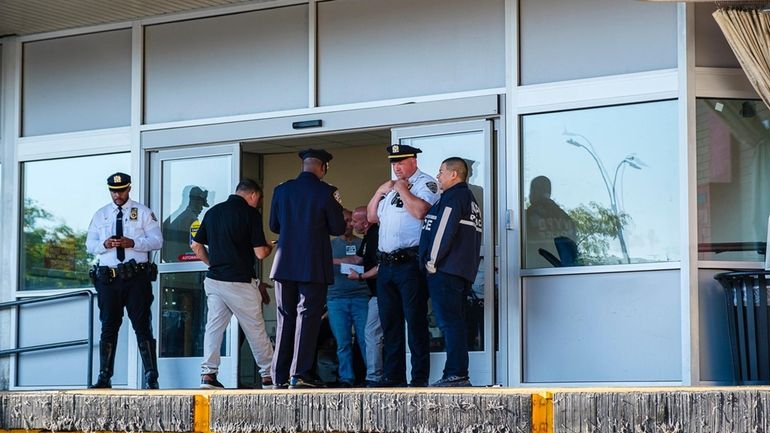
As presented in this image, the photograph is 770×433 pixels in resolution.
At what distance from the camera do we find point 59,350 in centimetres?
1159

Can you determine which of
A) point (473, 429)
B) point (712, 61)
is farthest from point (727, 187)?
point (473, 429)

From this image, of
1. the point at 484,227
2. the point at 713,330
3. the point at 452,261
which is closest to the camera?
the point at 452,261

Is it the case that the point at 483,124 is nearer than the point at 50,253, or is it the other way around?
the point at 483,124

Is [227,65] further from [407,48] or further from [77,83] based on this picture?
[407,48]

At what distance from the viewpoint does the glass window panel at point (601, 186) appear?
926 cm

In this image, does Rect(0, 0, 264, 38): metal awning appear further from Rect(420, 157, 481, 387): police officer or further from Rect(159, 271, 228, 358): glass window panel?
Rect(420, 157, 481, 387): police officer

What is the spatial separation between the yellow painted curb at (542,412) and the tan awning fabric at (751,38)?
205 inches

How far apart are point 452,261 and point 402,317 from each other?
813 mm

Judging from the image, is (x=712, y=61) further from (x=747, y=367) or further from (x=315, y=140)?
(x=315, y=140)

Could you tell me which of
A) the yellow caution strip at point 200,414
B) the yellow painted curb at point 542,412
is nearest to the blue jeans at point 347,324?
the yellow caution strip at point 200,414

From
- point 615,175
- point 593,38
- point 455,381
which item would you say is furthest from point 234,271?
point 593,38

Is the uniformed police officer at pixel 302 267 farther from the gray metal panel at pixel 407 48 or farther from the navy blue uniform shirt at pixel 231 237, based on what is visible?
the gray metal panel at pixel 407 48

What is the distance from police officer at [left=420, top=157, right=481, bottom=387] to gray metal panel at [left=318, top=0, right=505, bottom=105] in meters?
1.58

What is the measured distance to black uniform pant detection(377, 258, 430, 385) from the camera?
9078mm
